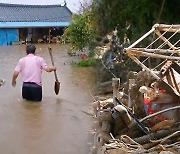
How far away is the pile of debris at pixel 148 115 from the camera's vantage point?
15.8 feet

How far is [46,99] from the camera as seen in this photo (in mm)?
9969

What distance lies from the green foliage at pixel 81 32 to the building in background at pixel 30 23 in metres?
15.4

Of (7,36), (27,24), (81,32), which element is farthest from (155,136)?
(27,24)

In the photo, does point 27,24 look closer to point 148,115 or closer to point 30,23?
point 30,23

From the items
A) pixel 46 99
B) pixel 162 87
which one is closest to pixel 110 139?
pixel 162 87

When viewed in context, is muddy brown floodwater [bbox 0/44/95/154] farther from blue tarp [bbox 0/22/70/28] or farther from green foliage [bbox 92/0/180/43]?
blue tarp [bbox 0/22/70/28]

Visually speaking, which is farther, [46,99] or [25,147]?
[46,99]

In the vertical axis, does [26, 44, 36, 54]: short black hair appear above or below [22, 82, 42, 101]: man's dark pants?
above

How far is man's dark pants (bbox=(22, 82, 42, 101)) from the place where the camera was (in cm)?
888

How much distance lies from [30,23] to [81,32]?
19.0m

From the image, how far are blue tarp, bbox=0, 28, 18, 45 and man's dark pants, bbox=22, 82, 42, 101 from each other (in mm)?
28394

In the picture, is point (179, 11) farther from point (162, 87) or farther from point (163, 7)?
point (162, 87)

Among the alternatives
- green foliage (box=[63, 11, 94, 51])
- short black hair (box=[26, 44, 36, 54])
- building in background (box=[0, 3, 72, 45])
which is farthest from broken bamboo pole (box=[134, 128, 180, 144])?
building in background (box=[0, 3, 72, 45])

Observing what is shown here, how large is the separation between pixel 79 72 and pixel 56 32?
24.5 metres
